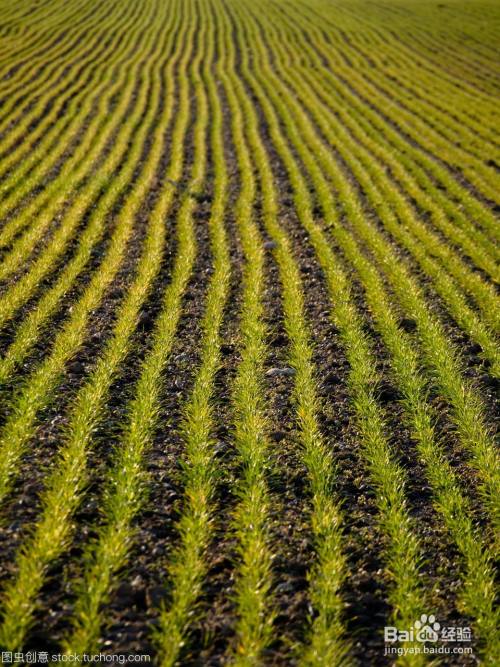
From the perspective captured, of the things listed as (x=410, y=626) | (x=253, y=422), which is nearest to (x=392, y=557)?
(x=410, y=626)

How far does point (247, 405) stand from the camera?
7.21 metres

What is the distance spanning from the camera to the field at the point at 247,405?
455cm

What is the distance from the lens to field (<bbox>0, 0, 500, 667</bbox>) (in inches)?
179

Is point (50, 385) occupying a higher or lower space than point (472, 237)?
lower

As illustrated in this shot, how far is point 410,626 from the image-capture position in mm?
4551

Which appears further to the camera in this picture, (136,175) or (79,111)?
(79,111)

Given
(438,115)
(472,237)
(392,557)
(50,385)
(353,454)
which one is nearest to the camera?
(392,557)

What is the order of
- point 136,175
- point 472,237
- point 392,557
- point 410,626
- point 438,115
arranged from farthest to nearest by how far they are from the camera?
point 438,115 → point 136,175 → point 472,237 → point 392,557 → point 410,626

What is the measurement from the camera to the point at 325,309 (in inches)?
395

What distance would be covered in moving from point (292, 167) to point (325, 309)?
1134cm

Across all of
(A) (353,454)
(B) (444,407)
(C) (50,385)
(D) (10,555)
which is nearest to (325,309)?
(B) (444,407)

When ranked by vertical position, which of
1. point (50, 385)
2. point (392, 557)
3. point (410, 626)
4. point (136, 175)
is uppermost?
point (136, 175)

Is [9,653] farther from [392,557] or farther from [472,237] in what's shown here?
[472,237]

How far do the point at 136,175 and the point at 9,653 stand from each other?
53.4ft
